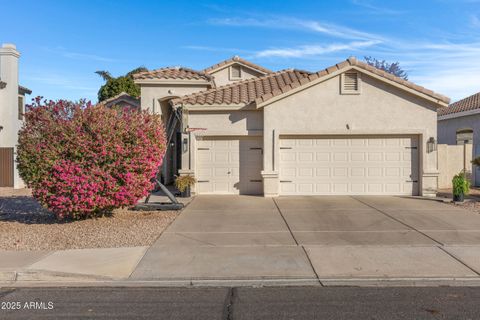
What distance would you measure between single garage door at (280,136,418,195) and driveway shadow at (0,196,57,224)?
7680 millimetres

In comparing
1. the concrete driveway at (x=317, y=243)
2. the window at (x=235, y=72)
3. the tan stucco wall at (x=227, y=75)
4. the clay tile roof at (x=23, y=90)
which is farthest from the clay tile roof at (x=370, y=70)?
the clay tile roof at (x=23, y=90)

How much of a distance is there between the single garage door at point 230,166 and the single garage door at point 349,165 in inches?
39.1

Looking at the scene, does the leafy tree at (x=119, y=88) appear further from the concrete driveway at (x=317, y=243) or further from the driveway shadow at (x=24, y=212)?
the concrete driveway at (x=317, y=243)

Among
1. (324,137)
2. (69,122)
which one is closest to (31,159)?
(69,122)

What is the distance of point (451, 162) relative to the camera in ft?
59.3

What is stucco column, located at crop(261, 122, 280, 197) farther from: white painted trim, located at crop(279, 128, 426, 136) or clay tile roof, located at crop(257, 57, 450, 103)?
clay tile roof, located at crop(257, 57, 450, 103)

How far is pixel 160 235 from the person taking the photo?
902 centimetres

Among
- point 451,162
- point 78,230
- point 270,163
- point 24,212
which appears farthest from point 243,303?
point 451,162

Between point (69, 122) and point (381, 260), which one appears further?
point (69, 122)

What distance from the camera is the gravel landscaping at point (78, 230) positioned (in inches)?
329

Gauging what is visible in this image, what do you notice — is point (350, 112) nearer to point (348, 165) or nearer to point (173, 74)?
point (348, 165)

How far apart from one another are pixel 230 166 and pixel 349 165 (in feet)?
13.9

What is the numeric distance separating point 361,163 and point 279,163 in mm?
2897

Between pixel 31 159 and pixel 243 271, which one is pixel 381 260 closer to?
pixel 243 271
